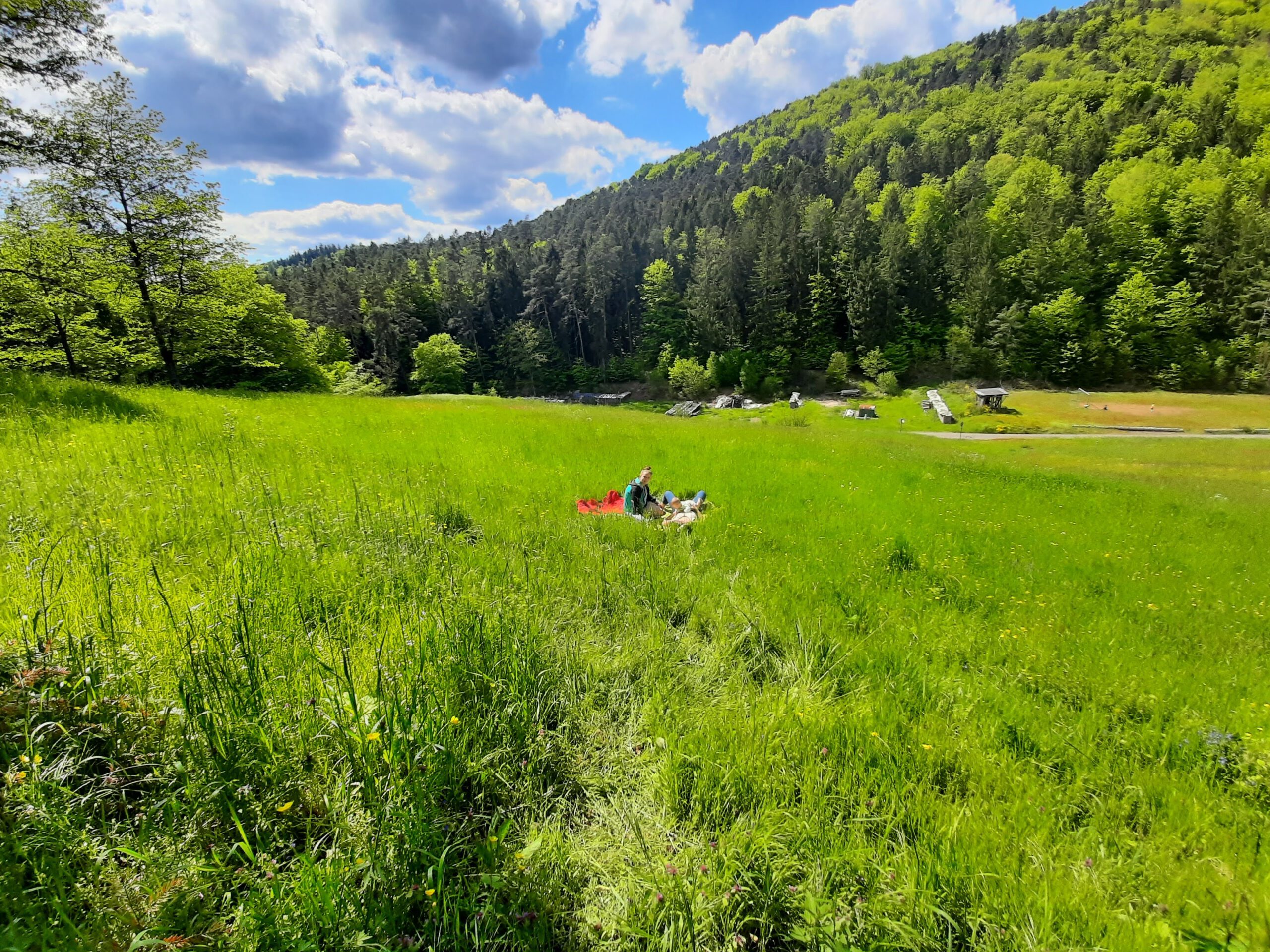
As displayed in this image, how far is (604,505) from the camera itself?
9.51 m

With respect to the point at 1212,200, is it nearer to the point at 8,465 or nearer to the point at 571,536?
the point at 571,536

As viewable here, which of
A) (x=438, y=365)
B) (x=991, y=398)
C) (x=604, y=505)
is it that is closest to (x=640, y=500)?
(x=604, y=505)

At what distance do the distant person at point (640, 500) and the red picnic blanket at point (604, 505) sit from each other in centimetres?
23

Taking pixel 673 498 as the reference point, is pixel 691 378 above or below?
above

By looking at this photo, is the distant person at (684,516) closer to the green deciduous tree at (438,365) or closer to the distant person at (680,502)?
the distant person at (680,502)

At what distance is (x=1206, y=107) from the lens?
3152 inches

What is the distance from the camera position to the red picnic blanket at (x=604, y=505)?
29.0ft

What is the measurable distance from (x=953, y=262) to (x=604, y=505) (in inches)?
3106

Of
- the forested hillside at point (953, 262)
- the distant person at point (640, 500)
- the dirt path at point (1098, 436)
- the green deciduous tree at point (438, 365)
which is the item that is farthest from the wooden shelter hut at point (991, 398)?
the green deciduous tree at point (438, 365)

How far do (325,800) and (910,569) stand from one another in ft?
23.9

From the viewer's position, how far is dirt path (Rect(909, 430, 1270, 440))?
114ft

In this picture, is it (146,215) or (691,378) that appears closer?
(146,215)

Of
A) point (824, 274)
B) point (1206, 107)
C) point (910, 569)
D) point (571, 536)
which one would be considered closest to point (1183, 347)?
point (824, 274)

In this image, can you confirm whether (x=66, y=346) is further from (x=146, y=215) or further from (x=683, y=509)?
(x=683, y=509)
